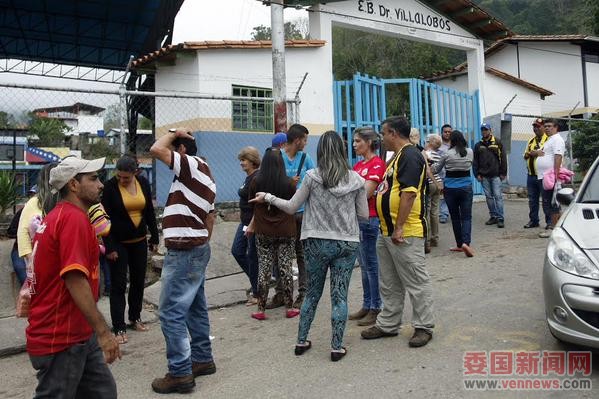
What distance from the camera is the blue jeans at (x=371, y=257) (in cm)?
489

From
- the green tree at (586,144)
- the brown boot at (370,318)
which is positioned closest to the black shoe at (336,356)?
the brown boot at (370,318)

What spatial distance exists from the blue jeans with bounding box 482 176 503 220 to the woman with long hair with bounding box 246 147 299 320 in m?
5.39

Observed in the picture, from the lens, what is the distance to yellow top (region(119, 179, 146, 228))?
16.1 feet

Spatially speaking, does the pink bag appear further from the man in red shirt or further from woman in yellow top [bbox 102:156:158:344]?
the man in red shirt

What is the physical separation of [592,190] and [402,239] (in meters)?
1.80

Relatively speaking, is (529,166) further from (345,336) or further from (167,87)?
(167,87)

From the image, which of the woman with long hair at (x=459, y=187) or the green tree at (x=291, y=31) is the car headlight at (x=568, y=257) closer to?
the woman with long hair at (x=459, y=187)

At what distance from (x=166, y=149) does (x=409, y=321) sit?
281cm

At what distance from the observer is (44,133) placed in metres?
18.9

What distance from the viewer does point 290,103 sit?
8.39 meters

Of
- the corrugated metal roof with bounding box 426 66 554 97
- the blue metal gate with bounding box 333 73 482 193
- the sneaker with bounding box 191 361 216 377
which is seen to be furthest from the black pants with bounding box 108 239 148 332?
the corrugated metal roof with bounding box 426 66 554 97

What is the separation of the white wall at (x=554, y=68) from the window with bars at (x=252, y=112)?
51.2 ft

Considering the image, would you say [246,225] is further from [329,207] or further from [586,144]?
[586,144]

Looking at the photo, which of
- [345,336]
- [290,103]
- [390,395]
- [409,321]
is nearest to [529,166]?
[290,103]
